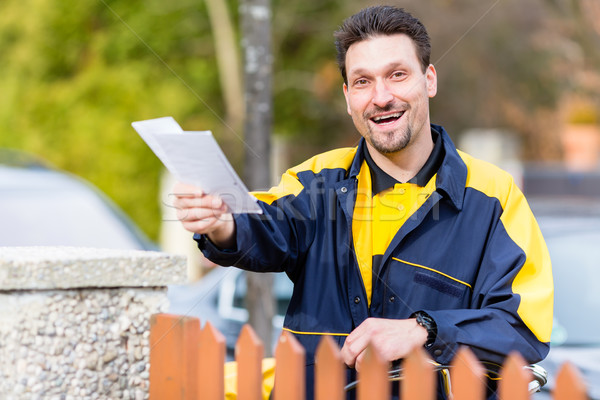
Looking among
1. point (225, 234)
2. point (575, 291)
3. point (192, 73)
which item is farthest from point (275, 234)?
point (192, 73)

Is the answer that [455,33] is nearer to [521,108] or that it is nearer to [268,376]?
[521,108]

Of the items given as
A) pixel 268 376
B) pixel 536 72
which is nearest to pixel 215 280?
pixel 268 376

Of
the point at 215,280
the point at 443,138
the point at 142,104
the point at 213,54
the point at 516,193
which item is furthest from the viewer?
the point at 213,54

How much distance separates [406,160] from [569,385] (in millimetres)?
1061

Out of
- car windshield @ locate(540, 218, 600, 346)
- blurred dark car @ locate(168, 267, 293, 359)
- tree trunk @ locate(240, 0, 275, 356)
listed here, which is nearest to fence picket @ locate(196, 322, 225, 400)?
car windshield @ locate(540, 218, 600, 346)

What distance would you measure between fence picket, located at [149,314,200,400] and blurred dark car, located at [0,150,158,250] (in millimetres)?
A: 2461

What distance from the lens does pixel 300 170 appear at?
257 cm

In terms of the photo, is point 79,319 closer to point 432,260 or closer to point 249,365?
point 249,365

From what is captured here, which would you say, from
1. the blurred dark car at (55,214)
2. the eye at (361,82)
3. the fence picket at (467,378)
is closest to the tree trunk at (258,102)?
the blurred dark car at (55,214)

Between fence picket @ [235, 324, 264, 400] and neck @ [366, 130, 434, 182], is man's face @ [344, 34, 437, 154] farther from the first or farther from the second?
fence picket @ [235, 324, 264, 400]

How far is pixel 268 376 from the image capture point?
8.61 feet

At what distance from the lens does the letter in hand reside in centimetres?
208

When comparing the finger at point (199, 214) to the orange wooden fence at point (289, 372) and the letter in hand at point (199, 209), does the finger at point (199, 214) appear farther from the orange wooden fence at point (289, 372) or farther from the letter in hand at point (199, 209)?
the orange wooden fence at point (289, 372)

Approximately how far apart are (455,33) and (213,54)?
3999mm
